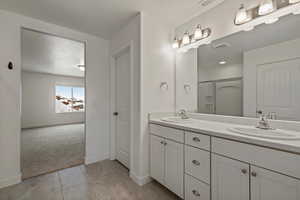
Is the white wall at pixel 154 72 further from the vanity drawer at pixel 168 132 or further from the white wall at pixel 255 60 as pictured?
the white wall at pixel 255 60

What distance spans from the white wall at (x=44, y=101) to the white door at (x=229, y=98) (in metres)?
2.50

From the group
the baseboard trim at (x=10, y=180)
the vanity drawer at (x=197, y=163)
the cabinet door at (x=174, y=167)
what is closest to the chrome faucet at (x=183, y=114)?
the cabinet door at (x=174, y=167)

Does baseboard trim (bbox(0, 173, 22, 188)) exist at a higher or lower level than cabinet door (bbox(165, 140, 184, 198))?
lower

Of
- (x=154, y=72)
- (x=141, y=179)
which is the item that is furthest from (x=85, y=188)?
(x=154, y=72)

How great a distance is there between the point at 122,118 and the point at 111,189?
107cm

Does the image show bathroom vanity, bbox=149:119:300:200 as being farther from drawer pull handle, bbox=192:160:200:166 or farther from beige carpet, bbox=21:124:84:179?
beige carpet, bbox=21:124:84:179

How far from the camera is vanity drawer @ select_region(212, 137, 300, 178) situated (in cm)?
76

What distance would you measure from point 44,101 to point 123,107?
7.19 ft

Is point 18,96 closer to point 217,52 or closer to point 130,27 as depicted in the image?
point 130,27

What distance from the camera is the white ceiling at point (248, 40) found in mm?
1185

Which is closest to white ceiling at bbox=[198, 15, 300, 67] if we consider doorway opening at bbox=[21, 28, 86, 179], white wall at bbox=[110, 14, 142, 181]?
white wall at bbox=[110, 14, 142, 181]

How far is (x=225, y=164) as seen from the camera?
1041 mm

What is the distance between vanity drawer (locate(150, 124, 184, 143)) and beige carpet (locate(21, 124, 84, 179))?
163 centimetres

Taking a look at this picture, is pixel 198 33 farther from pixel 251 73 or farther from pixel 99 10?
pixel 99 10
